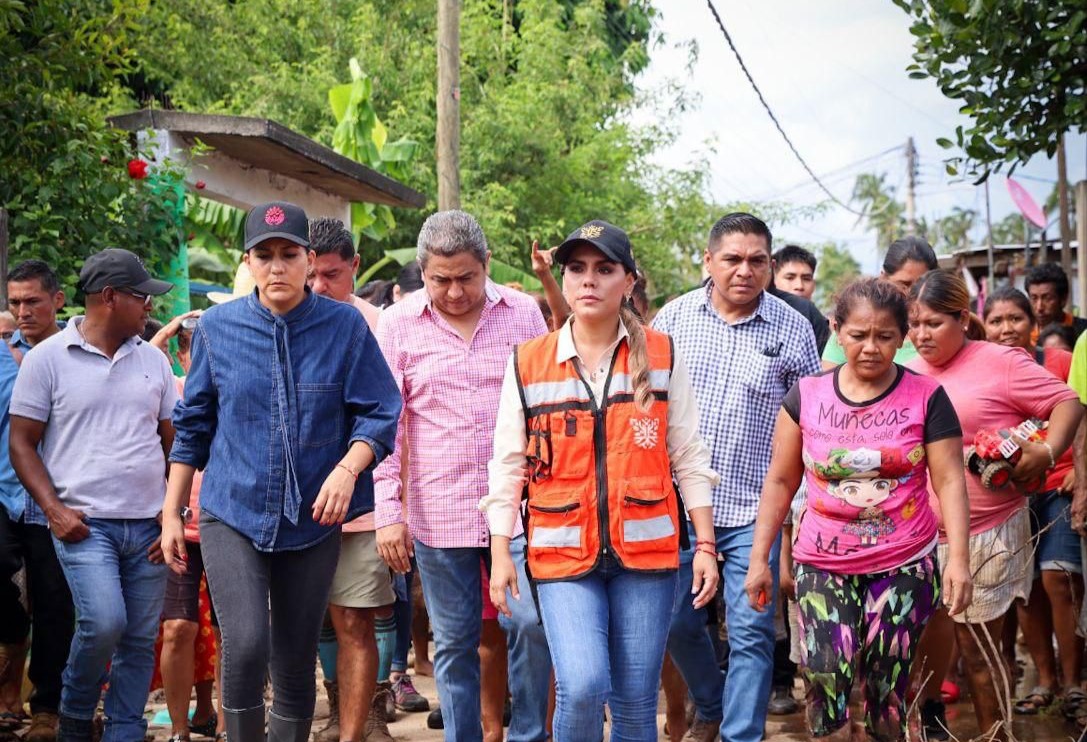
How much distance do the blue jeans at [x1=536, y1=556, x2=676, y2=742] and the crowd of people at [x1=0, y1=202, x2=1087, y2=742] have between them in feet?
0.04

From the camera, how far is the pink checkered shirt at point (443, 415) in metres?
5.41

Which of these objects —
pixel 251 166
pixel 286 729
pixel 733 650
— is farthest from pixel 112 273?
pixel 251 166

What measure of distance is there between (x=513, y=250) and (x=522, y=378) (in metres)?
16.8

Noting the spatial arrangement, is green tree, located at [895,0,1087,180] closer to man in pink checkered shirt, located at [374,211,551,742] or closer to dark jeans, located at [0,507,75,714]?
man in pink checkered shirt, located at [374,211,551,742]

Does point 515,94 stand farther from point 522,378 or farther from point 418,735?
point 522,378

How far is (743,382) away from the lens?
237 inches

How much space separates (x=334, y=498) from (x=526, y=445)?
2.35ft

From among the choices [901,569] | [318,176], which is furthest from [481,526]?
[318,176]

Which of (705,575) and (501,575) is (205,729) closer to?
(501,575)

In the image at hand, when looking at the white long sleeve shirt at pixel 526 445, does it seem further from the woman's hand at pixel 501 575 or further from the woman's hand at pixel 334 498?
the woman's hand at pixel 334 498

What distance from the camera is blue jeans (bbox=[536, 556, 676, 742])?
4.34 m

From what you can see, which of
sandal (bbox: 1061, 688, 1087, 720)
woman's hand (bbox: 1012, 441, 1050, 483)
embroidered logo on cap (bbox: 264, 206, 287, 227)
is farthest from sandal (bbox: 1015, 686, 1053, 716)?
embroidered logo on cap (bbox: 264, 206, 287, 227)

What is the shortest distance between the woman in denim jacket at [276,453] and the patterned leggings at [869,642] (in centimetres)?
180

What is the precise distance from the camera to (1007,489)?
6.18 m
